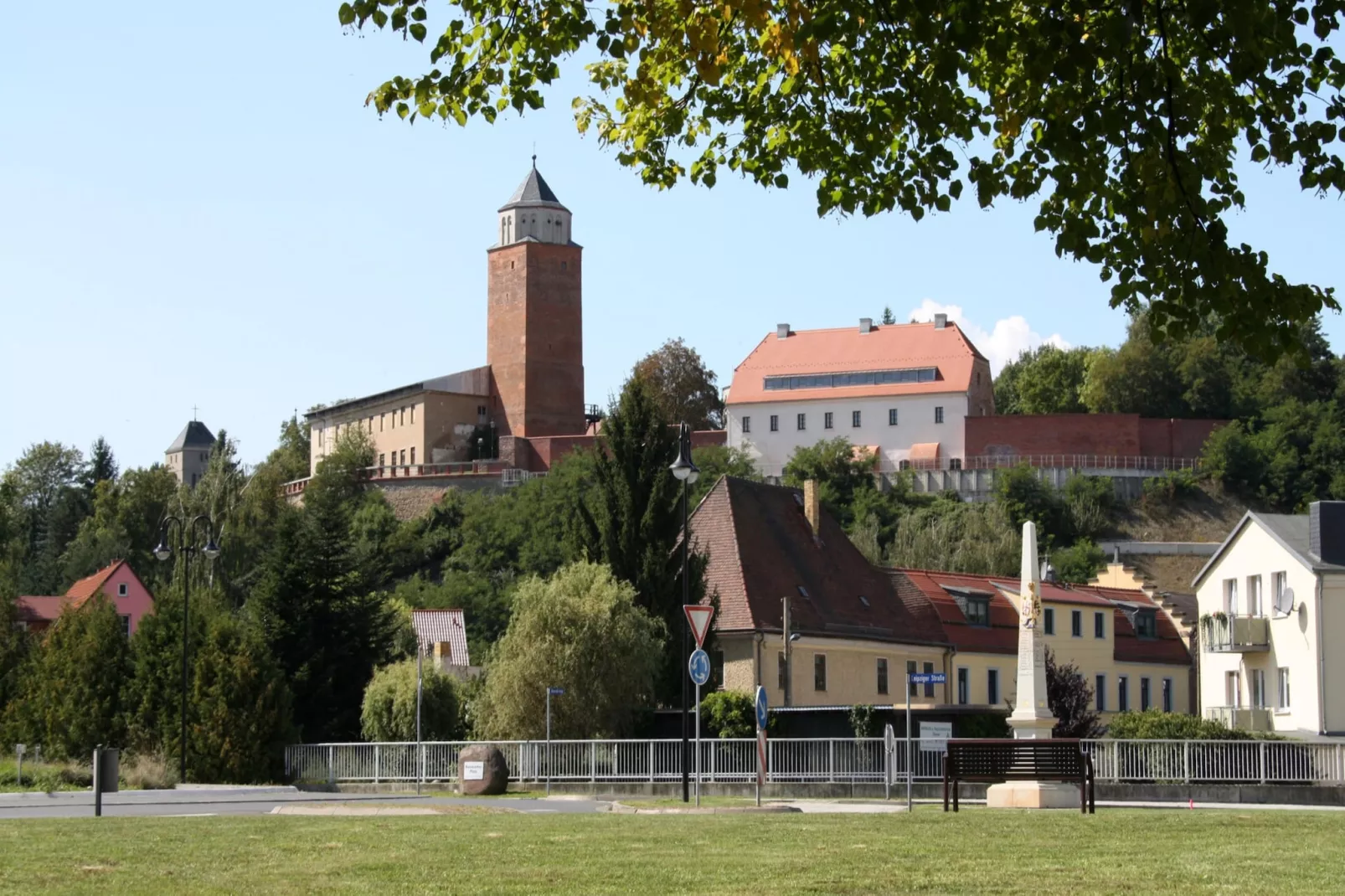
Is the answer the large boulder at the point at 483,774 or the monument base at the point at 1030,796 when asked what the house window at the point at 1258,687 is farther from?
the monument base at the point at 1030,796

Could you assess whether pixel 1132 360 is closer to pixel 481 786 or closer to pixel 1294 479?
pixel 1294 479

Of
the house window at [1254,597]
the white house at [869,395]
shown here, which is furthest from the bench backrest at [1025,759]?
the white house at [869,395]

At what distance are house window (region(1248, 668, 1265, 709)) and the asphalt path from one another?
28.2 meters

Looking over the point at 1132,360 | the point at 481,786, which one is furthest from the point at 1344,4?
the point at 1132,360

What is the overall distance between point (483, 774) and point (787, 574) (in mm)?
23272

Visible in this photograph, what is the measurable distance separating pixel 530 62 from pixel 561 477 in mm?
96264

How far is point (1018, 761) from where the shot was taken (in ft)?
71.5

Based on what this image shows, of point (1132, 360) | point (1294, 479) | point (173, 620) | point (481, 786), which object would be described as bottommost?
point (481, 786)

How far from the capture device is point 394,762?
40.2 metres

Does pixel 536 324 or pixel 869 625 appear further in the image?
pixel 536 324

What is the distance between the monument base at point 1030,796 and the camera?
984 inches

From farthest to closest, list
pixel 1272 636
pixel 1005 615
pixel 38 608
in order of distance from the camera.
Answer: pixel 38 608, pixel 1005 615, pixel 1272 636

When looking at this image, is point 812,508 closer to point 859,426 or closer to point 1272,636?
point 1272,636

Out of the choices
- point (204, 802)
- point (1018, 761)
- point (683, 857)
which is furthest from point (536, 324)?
point (683, 857)
